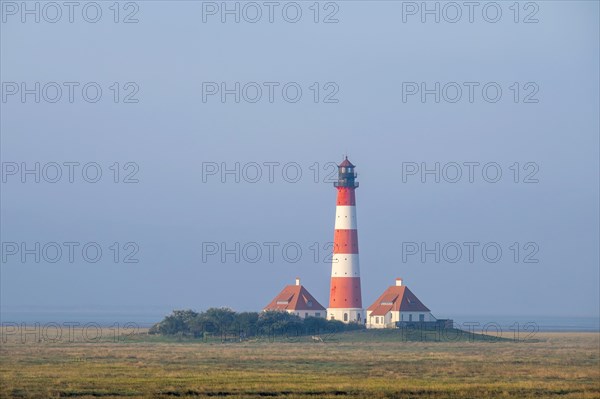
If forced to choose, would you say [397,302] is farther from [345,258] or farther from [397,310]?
[345,258]

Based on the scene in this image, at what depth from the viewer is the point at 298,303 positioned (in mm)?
92375

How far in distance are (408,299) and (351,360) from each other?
29388mm

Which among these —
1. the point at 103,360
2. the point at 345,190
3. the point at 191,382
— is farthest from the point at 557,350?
the point at 191,382

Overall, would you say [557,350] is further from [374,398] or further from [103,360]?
[374,398]

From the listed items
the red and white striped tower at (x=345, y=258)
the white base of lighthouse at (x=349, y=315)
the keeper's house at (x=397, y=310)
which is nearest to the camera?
the red and white striped tower at (x=345, y=258)

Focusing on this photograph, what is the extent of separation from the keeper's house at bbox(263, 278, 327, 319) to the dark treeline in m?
1.98

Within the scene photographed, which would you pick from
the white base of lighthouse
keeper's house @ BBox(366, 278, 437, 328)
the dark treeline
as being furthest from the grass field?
A: keeper's house @ BBox(366, 278, 437, 328)

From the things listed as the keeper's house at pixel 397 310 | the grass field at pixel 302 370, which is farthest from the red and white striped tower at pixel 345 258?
the grass field at pixel 302 370

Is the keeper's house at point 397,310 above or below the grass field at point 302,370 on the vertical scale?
above

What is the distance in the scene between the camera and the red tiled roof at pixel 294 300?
92.6 metres

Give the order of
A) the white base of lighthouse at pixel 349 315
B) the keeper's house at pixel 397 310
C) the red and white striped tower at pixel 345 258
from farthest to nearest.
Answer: the keeper's house at pixel 397 310 → the white base of lighthouse at pixel 349 315 → the red and white striped tower at pixel 345 258

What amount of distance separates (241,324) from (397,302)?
1153 centimetres

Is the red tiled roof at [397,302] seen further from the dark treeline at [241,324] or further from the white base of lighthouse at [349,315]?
the dark treeline at [241,324]

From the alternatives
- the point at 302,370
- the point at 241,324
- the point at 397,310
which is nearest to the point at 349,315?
the point at 397,310
